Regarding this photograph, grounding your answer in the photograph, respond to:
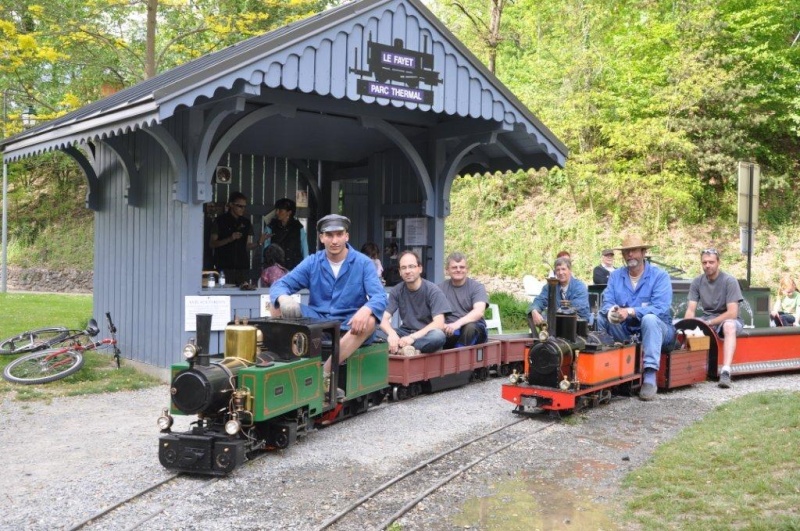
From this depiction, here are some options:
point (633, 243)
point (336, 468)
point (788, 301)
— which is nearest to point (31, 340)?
point (336, 468)

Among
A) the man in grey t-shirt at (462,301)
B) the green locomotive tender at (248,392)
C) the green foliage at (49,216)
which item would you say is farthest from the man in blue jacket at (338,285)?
the green foliage at (49,216)

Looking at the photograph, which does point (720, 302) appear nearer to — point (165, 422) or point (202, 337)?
point (202, 337)

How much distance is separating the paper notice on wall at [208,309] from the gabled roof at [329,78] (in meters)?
2.01

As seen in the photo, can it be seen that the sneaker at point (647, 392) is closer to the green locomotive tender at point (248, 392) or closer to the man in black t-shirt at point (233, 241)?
the green locomotive tender at point (248, 392)

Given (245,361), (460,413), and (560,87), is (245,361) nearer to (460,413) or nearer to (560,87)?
(460,413)

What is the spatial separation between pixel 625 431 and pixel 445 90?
4937 mm

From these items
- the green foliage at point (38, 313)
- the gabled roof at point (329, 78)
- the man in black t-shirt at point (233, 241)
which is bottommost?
the green foliage at point (38, 313)

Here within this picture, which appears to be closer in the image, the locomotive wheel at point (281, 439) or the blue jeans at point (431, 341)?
the locomotive wheel at point (281, 439)

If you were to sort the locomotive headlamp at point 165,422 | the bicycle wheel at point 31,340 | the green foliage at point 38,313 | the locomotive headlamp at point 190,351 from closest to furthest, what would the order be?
1. the locomotive headlamp at point 190,351
2. the locomotive headlamp at point 165,422
3. the bicycle wheel at point 31,340
4. the green foliage at point 38,313

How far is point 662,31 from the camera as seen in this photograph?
69.9 feet

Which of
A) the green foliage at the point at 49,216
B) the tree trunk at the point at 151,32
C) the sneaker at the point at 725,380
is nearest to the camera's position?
the sneaker at the point at 725,380

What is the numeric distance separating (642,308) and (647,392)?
88 centimetres

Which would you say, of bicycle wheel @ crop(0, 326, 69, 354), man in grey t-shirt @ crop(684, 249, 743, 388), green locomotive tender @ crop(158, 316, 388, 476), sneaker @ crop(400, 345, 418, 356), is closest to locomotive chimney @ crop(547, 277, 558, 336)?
sneaker @ crop(400, 345, 418, 356)

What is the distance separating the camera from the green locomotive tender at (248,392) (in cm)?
528
